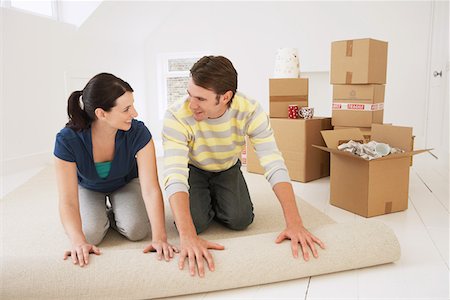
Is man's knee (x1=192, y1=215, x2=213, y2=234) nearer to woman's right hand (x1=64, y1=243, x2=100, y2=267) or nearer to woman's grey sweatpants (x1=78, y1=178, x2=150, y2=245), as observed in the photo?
woman's grey sweatpants (x1=78, y1=178, x2=150, y2=245)

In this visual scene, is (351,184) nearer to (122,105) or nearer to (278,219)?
(278,219)

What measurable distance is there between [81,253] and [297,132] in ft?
5.70

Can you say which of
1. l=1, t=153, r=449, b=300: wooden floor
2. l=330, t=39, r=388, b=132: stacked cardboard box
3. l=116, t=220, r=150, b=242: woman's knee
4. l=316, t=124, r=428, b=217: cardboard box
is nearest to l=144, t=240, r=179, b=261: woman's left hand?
l=1, t=153, r=449, b=300: wooden floor

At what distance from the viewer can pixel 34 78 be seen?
3.36 meters

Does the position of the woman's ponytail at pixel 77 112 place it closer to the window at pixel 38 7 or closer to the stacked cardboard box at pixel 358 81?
the stacked cardboard box at pixel 358 81

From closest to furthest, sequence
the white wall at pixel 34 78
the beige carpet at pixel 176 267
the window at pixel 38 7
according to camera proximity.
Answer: the beige carpet at pixel 176 267
the white wall at pixel 34 78
the window at pixel 38 7

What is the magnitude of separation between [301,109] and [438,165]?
4.07ft

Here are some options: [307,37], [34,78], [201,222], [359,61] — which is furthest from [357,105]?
[34,78]

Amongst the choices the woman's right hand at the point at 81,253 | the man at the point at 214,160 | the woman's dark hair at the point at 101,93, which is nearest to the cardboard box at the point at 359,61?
the man at the point at 214,160

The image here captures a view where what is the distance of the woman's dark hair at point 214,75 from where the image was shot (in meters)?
1.40

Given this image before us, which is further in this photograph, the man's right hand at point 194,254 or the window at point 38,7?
the window at point 38,7

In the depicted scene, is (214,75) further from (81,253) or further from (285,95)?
(285,95)

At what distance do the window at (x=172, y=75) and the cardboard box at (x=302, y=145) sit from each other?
240 cm

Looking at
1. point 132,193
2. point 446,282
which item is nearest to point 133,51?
point 132,193
